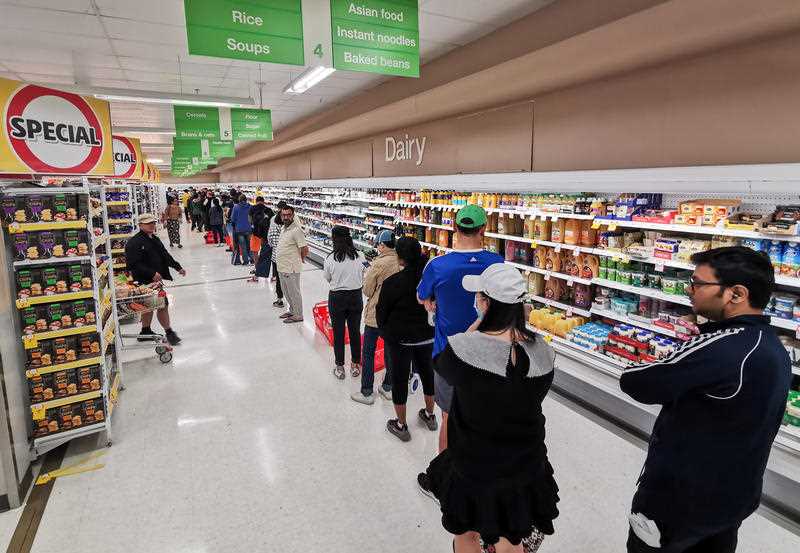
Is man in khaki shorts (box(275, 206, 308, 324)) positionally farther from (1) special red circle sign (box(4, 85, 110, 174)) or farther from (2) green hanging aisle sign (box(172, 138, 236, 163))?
(2) green hanging aisle sign (box(172, 138, 236, 163))

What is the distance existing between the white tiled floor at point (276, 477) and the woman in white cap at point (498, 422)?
3.80 ft

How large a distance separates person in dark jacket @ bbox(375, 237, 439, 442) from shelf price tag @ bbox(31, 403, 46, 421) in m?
2.62

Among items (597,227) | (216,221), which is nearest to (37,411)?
(597,227)

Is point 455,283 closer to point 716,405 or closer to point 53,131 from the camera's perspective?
point 716,405

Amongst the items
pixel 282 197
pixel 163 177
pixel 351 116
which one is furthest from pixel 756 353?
pixel 163 177

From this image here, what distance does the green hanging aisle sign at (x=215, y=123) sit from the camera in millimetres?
8180

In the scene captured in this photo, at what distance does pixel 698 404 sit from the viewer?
158cm

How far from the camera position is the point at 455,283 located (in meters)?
2.70

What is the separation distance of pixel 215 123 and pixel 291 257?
358cm

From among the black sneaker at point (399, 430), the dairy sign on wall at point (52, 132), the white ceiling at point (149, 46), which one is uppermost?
the white ceiling at point (149, 46)

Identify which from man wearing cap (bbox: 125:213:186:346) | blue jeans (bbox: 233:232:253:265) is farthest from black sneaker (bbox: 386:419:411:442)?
blue jeans (bbox: 233:232:253:265)

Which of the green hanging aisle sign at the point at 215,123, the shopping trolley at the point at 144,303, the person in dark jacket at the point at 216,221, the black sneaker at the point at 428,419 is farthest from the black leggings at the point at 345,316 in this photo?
the person in dark jacket at the point at 216,221

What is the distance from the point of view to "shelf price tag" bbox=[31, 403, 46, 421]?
11.0 ft

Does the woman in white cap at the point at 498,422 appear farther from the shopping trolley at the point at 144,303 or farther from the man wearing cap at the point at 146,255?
the man wearing cap at the point at 146,255
